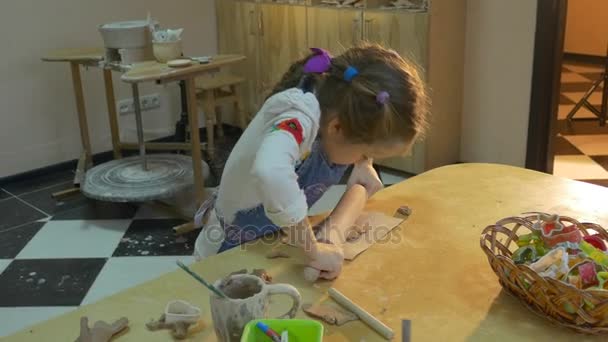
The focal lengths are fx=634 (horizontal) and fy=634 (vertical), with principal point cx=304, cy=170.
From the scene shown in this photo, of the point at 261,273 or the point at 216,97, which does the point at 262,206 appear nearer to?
the point at 261,273

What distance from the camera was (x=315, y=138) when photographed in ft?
4.03

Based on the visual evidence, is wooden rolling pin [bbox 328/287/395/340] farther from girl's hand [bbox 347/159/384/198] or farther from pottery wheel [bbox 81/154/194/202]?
pottery wheel [bbox 81/154/194/202]

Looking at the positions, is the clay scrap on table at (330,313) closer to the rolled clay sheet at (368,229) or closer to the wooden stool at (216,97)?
the rolled clay sheet at (368,229)

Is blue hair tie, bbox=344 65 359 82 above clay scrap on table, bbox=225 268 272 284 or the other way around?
above

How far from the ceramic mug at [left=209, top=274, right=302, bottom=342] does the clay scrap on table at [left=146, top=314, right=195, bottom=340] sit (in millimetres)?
70

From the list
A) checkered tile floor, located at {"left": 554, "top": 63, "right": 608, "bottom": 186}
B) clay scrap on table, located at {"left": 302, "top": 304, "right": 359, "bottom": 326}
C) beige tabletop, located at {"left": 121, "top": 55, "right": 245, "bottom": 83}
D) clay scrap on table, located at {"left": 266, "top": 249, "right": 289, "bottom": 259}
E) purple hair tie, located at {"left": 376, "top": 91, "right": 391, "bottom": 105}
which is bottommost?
checkered tile floor, located at {"left": 554, "top": 63, "right": 608, "bottom": 186}

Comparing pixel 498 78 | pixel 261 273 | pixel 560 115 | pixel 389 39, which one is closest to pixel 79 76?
pixel 389 39

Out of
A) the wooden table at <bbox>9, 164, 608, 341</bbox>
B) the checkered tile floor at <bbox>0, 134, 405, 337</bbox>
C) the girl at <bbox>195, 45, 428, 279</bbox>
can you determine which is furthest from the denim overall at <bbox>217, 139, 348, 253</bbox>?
the checkered tile floor at <bbox>0, 134, 405, 337</bbox>

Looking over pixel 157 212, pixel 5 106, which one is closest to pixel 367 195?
pixel 157 212

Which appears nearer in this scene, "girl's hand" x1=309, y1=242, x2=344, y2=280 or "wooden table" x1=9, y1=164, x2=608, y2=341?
"wooden table" x1=9, y1=164, x2=608, y2=341

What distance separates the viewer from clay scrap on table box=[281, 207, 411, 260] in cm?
112

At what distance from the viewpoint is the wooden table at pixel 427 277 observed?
0.89 metres

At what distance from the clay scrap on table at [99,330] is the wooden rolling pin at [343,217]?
11.8 inches

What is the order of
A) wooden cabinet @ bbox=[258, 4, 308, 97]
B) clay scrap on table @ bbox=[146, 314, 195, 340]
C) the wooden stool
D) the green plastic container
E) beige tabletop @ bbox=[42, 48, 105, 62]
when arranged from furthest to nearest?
wooden cabinet @ bbox=[258, 4, 308, 97] < the wooden stool < beige tabletop @ bbox=[42, 48, 105, 62] < clay scrap on table @ bbox=[146, 314, 195, 340] < the green plastic container
